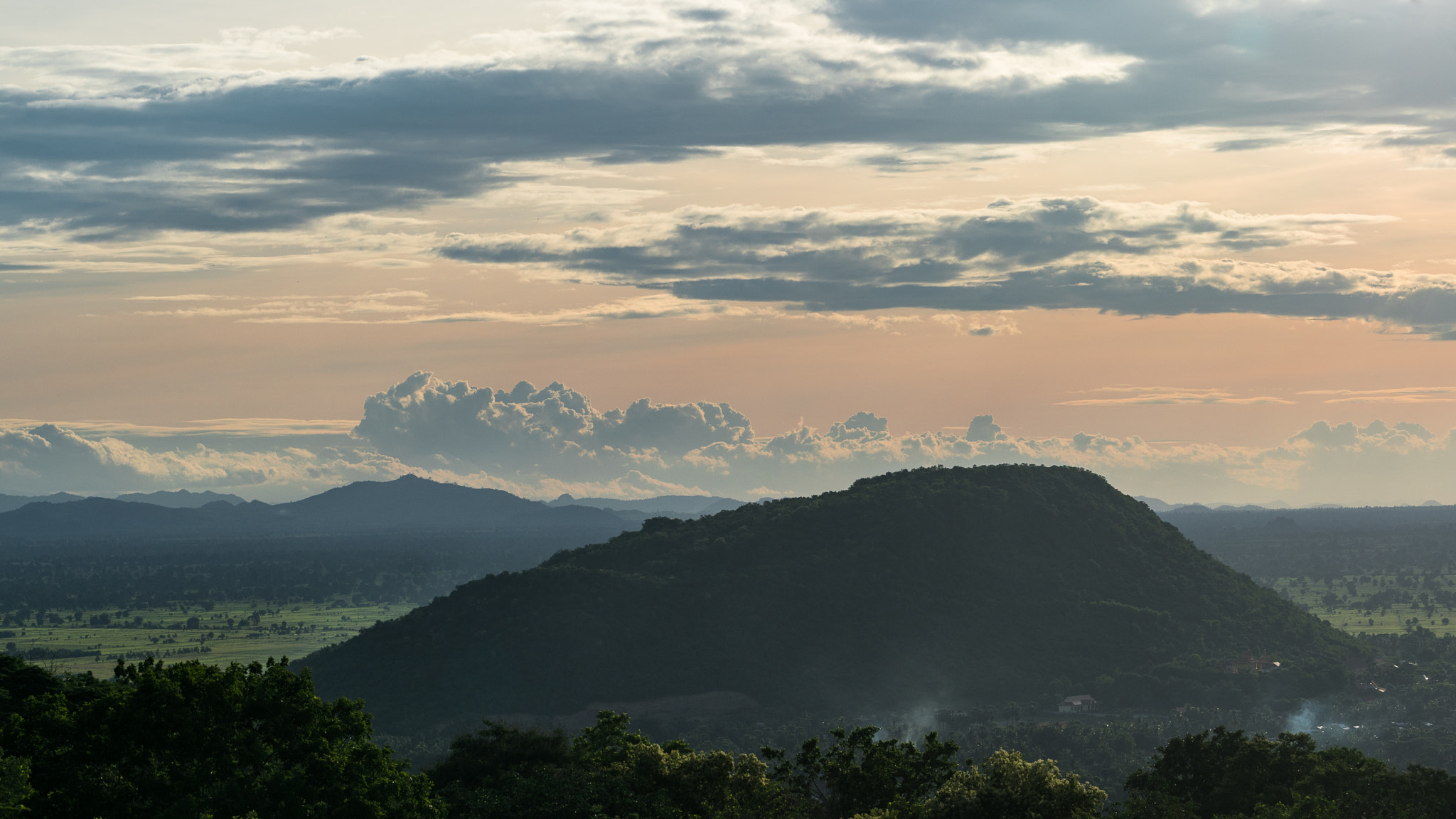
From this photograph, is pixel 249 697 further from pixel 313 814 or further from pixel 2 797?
pixel 2 797

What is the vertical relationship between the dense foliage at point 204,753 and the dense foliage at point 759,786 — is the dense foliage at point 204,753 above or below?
above

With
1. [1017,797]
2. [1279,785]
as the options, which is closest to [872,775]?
[1017,797]

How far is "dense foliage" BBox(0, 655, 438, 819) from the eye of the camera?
5716 cm

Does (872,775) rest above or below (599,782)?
above

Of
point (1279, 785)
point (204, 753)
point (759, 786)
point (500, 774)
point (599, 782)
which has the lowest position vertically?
point (1279, 785)

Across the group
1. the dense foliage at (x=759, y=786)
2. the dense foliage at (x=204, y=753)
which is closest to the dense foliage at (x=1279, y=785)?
the dense foliage at (x=759, y=786)

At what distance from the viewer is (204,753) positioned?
201 feet

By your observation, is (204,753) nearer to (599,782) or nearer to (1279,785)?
(599,782)

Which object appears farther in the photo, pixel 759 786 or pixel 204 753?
pixel 759 786

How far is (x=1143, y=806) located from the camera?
77.2 m

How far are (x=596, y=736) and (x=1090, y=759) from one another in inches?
4138

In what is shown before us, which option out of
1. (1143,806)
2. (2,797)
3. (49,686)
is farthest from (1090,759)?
(2,797)

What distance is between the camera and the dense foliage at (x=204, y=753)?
5716cm

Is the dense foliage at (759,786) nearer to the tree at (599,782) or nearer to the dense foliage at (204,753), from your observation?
the tree at (599,782)
